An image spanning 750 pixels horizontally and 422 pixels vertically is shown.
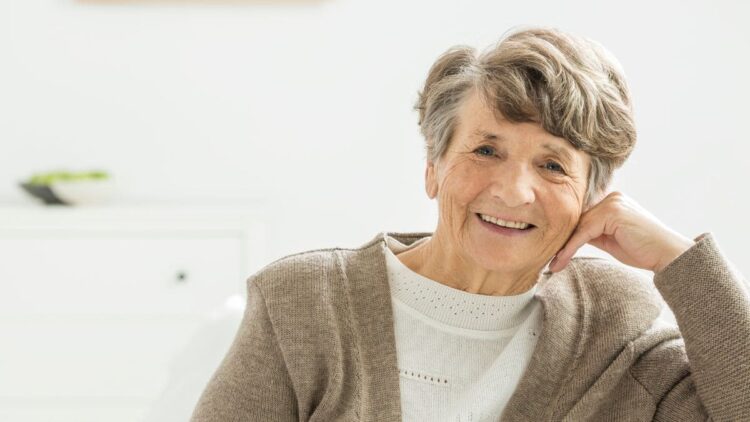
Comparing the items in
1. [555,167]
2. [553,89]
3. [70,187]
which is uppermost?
[553,89]

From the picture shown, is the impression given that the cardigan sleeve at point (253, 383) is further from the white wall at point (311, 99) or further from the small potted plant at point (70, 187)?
the white wall at point (311, 99)

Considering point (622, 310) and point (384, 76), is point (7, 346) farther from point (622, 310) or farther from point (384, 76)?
point (622, 310)

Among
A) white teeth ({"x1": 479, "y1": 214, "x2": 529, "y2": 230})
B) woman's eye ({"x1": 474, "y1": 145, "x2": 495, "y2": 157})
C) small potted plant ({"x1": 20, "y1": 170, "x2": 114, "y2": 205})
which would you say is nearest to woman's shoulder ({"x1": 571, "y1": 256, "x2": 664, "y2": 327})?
white teeth ({"x1": 479, "y1": 214, "x2": 529, "y2": 230})

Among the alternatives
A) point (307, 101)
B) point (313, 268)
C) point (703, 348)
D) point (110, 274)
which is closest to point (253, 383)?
point (313, 268)

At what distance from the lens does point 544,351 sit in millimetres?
1568

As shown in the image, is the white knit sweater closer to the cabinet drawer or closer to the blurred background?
the cabinet drawer

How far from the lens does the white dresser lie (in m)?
2.61

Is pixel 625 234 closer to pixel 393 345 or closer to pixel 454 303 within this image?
pixel 454 303

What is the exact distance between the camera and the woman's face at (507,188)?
1.47 meters

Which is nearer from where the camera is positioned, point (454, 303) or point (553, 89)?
point (553, 89)

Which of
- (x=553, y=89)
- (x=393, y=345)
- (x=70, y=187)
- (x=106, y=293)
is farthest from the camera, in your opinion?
(x=70, y=187)

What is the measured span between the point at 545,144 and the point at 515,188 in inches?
3.4

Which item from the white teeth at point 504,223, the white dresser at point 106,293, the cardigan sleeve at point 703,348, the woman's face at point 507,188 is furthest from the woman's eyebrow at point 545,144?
the white dresser at point 106,293

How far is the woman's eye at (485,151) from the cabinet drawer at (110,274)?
1285 millimetres
